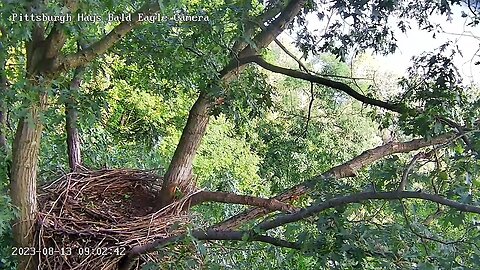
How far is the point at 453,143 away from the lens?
161 centimetres

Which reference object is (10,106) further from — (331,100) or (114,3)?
(331,100)

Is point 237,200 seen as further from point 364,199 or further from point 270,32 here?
point 364,199

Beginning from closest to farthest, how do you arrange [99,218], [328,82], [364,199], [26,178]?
[364,199]
[26,178]
[328,82]
[99,218]

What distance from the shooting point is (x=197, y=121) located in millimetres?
2600

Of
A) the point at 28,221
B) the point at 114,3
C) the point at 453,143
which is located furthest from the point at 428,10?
the point at 28,221

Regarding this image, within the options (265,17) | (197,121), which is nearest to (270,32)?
(265,17)

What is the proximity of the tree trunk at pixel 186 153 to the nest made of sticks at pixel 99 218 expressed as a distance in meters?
0.06

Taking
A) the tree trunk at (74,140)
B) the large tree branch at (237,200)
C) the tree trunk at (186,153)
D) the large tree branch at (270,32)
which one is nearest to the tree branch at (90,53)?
the tree trunk at (74,140)

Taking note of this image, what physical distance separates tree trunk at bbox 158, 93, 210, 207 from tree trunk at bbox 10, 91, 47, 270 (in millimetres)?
626

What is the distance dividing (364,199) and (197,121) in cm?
122

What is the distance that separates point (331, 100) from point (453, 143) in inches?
82.4

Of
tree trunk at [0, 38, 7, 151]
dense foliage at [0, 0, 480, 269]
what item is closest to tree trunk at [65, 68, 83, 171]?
dense foliage at [0, 0, 480, 269]

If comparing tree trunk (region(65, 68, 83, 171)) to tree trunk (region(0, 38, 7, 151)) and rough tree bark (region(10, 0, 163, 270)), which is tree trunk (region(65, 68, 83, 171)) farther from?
rough tree bark (region(10, 0, 163, 270))

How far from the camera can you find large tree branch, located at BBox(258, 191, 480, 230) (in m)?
1.40
